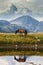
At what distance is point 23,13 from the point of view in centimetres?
1055

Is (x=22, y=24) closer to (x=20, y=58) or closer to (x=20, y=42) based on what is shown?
(x=20, y=42)

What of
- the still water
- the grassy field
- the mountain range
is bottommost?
the still water

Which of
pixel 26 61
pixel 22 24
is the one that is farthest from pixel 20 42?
pixel 26 61

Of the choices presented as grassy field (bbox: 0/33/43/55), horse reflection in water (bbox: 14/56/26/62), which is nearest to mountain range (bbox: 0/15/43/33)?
grassy field (bbox: 0/33/43/55)

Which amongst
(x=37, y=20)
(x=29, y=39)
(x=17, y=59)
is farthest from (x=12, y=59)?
(x=37, y=20)

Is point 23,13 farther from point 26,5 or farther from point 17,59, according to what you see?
point 17,59

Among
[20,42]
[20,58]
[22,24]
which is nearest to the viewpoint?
[20,58]

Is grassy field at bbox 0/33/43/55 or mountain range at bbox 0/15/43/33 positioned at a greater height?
mountain range at bbox 0/15/43/33

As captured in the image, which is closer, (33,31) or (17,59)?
(17,59)

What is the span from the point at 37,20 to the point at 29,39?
3.07 feet

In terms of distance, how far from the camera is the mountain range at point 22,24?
10.4 m

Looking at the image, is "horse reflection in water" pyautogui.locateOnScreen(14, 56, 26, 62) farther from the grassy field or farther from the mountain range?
the mountain range

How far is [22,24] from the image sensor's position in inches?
413

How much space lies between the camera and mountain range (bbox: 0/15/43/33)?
10.4m
